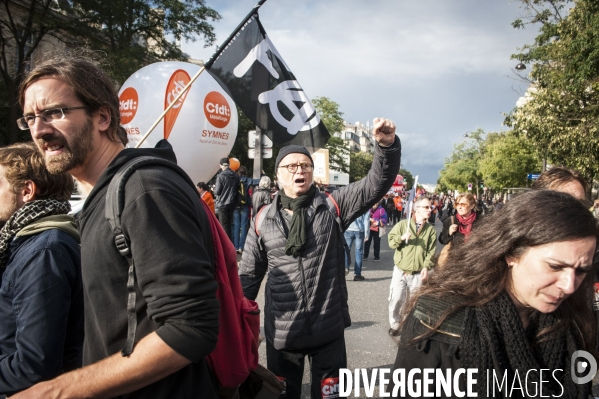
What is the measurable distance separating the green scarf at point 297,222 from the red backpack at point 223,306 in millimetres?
1157

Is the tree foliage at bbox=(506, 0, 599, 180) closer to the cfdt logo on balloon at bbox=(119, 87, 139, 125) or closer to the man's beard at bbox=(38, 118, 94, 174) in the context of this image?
the cfdt logo on balloon at bbox=(119, 87, 139, 125)

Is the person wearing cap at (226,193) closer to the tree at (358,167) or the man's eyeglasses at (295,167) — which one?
the man's eyeglasses at (295,167)

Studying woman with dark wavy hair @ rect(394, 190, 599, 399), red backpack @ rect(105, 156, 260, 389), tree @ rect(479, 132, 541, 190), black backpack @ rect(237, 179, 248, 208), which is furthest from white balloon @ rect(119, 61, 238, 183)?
tree @ rect(479, 132, 541, 190)

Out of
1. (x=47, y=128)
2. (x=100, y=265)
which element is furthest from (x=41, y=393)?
(x=47, y=128)

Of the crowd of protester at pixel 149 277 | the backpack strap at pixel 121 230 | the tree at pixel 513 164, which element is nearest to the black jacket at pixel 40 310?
the crowd of protester at pixel 149 277

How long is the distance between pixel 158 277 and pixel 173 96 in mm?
4102

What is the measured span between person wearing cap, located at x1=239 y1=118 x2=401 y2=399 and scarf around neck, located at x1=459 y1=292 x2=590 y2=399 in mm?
1176

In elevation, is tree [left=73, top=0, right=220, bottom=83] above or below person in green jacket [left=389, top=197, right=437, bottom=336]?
above

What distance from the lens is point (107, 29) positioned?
61.6 ft

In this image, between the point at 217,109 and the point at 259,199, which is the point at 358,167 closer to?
the point at 259,199

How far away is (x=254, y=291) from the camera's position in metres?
2.95

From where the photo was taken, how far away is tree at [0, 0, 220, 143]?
15812 millimetres

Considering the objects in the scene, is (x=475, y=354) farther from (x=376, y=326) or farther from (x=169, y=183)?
(x=376, y=326)

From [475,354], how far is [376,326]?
14.7 feet
